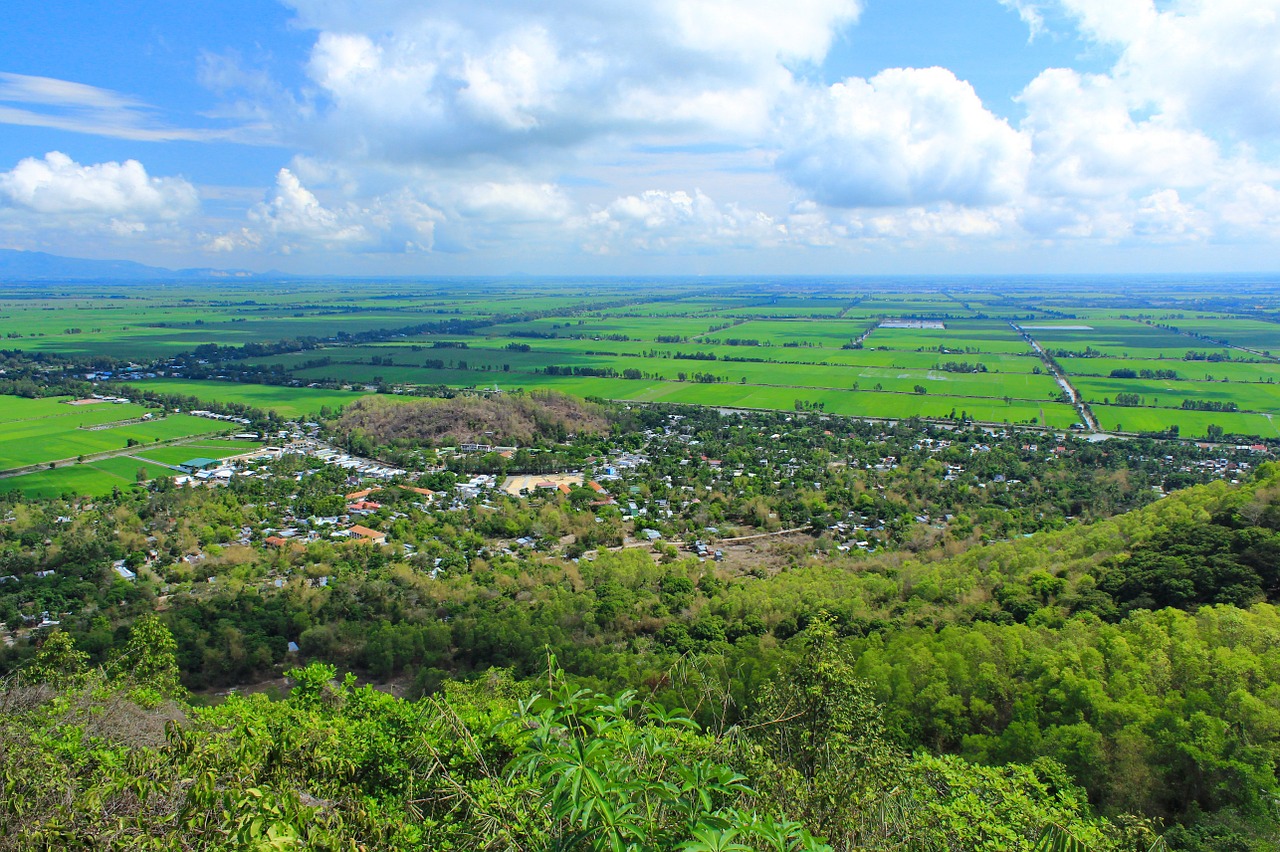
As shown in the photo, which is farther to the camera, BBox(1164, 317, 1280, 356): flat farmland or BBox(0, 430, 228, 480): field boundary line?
BBox(1164, 317, 1280, 356): flat farmland

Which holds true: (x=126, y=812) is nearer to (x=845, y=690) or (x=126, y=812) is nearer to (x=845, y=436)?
(x=845, y=690)

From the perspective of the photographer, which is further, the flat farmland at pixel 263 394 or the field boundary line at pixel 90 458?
the flat farmland at pixel 263 394

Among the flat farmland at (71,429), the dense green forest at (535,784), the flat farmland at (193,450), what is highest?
the dense green forest at (535,784)

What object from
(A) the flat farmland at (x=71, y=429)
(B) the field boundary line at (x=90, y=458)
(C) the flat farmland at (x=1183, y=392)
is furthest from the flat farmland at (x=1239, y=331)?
(A) the flat farmland at (x=71, y=429)

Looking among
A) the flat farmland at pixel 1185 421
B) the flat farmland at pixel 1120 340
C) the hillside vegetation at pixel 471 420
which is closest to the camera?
the hillside vegetation at pixel 471 420

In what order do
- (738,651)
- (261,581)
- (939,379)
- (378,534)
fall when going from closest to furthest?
(738,651), (261,581), (378,534), (939,379)

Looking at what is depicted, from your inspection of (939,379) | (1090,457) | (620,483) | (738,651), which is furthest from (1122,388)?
(738,651)

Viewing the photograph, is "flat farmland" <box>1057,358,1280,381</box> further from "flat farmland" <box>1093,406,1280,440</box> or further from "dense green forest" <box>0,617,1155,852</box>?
"dense green forest" <box>0,617,1155,852</box>

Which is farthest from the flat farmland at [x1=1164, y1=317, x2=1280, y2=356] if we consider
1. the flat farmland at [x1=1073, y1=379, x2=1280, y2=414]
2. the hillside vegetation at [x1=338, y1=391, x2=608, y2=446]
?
the hillside vegetation at [x1=338, y1=391, x2=608, y2=446]

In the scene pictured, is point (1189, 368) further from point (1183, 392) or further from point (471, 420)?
point (471, 420)

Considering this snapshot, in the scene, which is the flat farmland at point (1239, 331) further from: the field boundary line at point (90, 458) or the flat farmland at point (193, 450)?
the field boundary line at point (90, 458)

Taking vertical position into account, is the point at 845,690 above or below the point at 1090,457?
above
